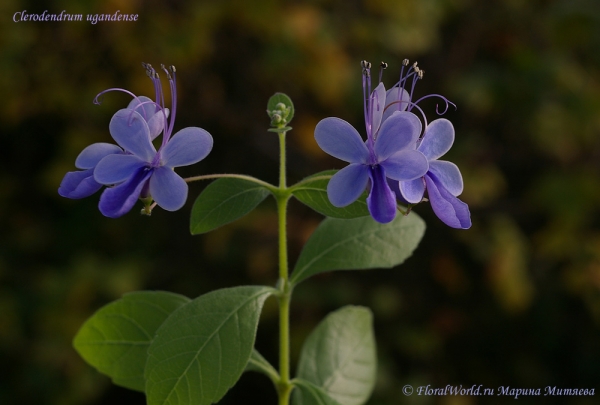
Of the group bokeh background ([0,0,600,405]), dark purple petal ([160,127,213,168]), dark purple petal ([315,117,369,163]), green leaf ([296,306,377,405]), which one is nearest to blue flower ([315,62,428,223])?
dark purple petal ([315,117,369,163])

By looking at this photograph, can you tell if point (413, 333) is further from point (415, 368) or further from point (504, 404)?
point (504, 404)

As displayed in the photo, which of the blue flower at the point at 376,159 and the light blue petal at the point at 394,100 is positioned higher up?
the light blue petal at the point at 394,100

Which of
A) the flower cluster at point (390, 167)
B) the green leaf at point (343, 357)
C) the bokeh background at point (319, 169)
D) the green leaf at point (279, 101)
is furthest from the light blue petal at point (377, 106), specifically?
the bokeh background at point (319, 169)

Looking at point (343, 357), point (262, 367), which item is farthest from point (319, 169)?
point (262, 367)

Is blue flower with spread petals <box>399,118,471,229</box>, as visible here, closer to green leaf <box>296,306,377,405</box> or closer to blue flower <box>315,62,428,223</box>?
blue flower <box>315,62,428,223</box>

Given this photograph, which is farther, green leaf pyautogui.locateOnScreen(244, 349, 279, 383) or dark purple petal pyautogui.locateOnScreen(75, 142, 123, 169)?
green leaf pyautogui.locateOnScreen(244, 349, 279, 383)

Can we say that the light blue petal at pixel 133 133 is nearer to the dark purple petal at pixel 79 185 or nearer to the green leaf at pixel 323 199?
the dark purple petal at pixel 79 185
